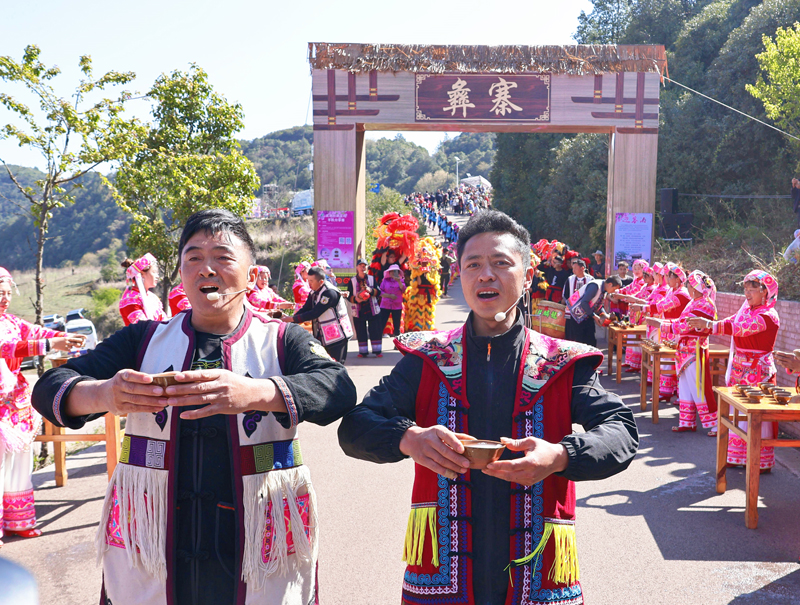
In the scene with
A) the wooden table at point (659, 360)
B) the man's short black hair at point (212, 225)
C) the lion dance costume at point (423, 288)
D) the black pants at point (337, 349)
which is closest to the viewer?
the man's short black hair at point (212, 225)

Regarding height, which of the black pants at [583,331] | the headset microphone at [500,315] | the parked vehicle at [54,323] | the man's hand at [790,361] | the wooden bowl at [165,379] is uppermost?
the headset microphone at [500,315]

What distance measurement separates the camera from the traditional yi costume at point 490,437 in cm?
189

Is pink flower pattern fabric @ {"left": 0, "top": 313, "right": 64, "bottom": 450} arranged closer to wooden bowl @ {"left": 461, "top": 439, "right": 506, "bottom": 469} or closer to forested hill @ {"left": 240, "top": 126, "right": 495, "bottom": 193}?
wooden bowl @ {"left": 461, "top": 439, "right": 506, "bottom": 469}

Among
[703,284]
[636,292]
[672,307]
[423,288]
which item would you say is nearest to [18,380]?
[703,284]

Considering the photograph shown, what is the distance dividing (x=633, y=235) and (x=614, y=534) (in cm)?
998

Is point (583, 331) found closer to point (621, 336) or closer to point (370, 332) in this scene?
point (621, 336)

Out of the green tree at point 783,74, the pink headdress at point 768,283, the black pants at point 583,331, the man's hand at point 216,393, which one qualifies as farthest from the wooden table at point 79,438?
the green tree at point 783,74

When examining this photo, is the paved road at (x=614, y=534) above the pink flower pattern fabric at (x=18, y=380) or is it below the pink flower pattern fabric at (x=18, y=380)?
below

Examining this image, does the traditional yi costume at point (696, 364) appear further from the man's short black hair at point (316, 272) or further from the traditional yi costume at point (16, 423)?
the traditional yi costume at point (16, 423)

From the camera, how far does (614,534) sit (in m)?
4.46

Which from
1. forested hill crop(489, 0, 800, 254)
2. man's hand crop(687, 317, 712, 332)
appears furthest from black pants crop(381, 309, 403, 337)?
forested hill crop(489, 0, 800, 254)

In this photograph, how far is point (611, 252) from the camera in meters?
13.6

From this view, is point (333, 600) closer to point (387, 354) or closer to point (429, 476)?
point (429, 476)

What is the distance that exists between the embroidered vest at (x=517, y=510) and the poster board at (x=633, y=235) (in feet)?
39.9
